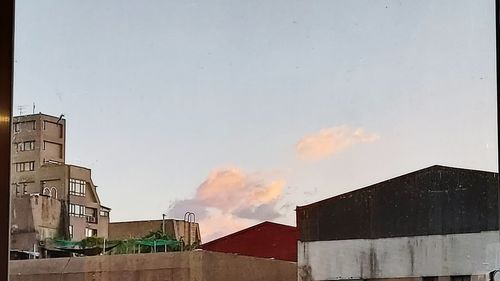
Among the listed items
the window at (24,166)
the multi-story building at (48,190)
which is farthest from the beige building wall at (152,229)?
the window at (24,166)

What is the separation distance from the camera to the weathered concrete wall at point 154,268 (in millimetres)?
1160

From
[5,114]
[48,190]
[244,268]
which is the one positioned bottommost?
[244,268]

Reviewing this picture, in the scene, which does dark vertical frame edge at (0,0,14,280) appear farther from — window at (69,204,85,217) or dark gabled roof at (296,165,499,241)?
dark gabled roof at (296,165,499,241)

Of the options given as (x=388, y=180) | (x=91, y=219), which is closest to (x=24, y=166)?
(x=91, y=219)

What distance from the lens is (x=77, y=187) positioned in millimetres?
1197

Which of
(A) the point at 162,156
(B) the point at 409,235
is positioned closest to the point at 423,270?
(B) the point at 409,235

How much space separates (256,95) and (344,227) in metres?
0.26

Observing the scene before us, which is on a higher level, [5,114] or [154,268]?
[5,114]

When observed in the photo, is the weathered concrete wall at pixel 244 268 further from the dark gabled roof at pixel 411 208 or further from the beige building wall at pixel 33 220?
the beige building wall at pixel 33 220

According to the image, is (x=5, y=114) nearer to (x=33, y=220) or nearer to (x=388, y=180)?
(x=33, y=220)

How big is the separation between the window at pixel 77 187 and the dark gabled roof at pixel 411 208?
356mm

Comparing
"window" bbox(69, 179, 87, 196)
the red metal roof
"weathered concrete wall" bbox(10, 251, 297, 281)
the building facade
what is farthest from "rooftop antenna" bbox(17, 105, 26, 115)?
the building facade

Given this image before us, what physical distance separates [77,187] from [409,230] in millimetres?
535

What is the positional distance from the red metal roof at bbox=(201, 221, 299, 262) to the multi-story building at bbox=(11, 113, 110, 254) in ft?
0.64
